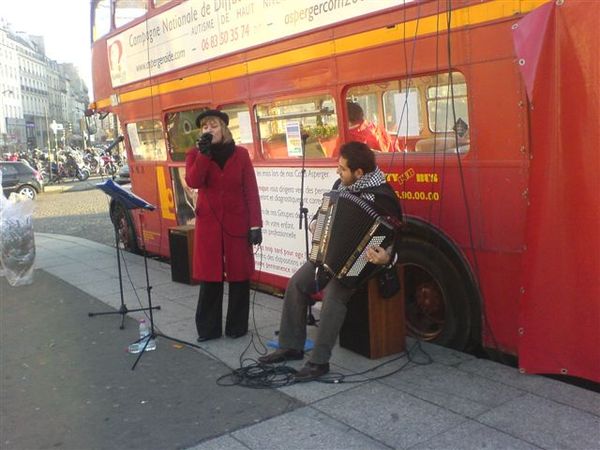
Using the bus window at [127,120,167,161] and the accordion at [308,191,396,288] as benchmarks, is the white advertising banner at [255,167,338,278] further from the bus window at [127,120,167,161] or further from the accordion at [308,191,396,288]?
the bus window at [127,120,167,161]

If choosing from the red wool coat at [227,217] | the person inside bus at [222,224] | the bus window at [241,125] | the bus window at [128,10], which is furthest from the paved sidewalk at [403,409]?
the bus window at [128,10]

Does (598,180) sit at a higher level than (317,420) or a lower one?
higher

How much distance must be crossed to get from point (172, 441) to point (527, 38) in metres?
2.96

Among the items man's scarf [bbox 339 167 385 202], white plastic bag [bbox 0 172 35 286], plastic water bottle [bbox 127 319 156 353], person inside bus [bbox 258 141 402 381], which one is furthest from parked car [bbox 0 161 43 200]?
man's scarf [bbox 339 167 385 202]

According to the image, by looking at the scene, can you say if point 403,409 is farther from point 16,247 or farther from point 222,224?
point 16,247

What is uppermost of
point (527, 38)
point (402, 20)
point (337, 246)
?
point (402, 20)

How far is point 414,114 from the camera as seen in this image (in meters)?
4.53

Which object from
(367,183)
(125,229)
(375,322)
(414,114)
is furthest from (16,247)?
(414,114)

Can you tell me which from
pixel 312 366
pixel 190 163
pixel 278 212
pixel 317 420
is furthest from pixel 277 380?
pixel 278 212

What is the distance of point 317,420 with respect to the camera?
11.6 ft

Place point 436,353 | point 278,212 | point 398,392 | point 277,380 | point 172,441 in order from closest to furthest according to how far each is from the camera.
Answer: point 172,441 → point 398,392 → point 277,380 → point 436,353 → point 278,212

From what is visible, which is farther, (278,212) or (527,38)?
(278,212)

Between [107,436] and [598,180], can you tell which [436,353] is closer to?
[598,180]

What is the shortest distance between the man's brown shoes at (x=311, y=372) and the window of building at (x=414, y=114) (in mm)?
1683
